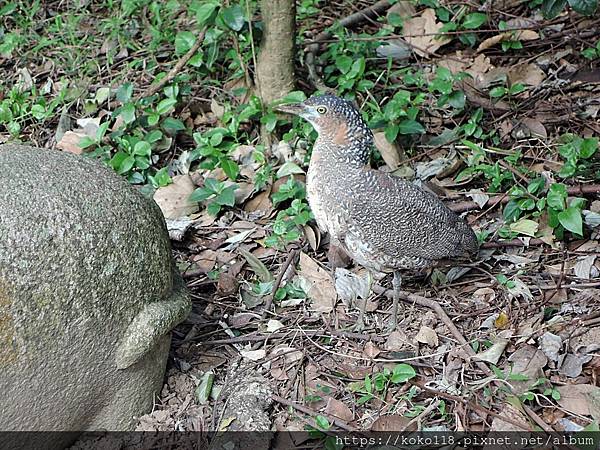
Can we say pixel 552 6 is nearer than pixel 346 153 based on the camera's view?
Yes

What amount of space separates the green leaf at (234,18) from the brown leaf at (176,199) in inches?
41.7

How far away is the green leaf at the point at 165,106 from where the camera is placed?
5.32 meters

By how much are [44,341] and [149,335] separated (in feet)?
1.44

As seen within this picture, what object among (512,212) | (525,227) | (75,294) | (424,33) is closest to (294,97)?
(424,33)

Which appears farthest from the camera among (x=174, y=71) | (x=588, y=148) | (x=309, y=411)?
(x=174, y=71)

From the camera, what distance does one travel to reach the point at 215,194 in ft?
15.6

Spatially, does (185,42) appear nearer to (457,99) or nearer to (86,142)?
→ (86,142)

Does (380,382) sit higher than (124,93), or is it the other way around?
(124,93)

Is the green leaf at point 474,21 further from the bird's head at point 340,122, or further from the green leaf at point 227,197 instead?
the green leaf at point 227,197

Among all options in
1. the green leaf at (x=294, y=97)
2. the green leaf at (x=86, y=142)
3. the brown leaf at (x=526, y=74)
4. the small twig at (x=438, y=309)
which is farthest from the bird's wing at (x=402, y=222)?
the green leaf at (x=86, y=142)

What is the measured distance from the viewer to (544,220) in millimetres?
4422

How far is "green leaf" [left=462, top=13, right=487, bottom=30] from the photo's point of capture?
580cm

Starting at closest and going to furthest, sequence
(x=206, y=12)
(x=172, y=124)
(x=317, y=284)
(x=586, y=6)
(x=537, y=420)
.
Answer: (x=537, y=420), (x=586, y=6), (x=317, y=284), (x=206, y=12), (x=172, y=124)

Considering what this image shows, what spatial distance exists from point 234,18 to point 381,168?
1.37 m
